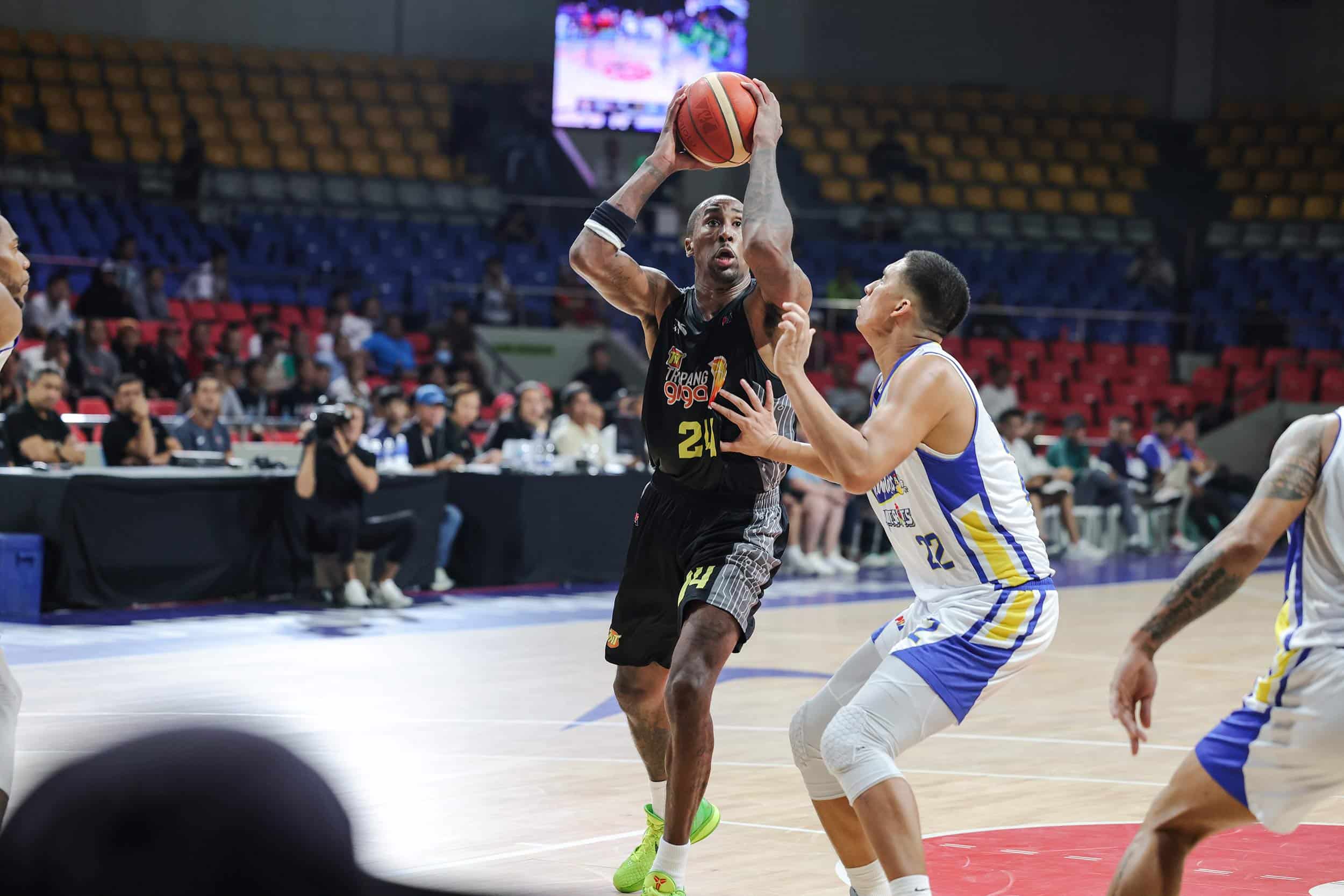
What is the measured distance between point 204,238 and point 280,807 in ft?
59.0

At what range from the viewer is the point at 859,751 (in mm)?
3459

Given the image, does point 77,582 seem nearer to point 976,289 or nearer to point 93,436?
point 93,436

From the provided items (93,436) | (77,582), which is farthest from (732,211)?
(93,436)

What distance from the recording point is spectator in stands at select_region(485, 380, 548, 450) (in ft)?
40.5

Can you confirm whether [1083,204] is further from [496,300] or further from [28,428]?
[28,428]

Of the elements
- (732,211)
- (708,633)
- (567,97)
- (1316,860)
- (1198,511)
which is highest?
(567,97)

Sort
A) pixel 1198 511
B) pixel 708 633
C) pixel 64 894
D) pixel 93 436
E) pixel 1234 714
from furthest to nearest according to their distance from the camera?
pixel 1198 511 → pixel 93 436 → pixel 708 633 → pixel 1234 714 → pixel 64 894

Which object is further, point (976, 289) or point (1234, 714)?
point (976, 289)

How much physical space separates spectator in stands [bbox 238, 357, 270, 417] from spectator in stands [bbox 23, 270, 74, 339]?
1.77m

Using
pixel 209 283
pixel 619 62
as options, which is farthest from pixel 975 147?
pixel 209 283

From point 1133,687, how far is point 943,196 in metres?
20.8

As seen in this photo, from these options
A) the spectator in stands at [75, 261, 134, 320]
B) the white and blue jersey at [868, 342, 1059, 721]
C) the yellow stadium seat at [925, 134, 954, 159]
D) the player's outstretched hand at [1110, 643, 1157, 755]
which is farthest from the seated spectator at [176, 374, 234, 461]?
the yellow stadium seat at [925, 134, 954, 159]

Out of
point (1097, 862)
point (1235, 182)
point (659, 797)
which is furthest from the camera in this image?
point (1235, 182)

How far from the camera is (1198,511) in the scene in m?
17.1
